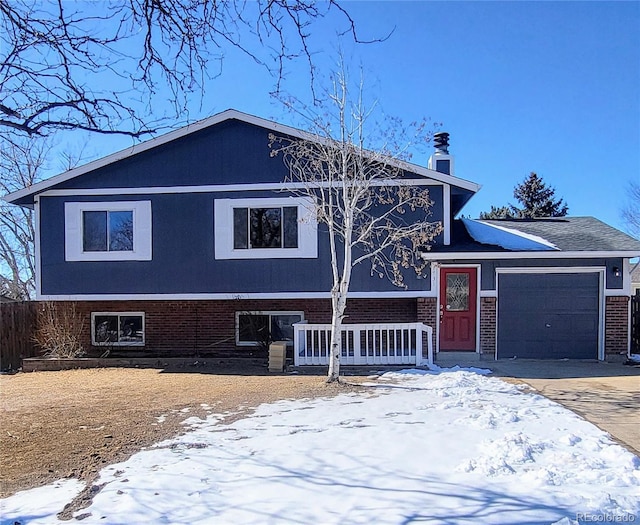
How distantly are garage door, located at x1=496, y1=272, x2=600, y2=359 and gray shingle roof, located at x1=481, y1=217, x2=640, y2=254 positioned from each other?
0.68m

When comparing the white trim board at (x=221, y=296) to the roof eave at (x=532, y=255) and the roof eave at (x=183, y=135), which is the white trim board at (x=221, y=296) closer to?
the roof eave at (x=532, y=255)

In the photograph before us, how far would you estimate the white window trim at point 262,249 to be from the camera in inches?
439

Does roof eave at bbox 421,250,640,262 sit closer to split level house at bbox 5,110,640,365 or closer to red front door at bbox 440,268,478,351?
split level house at bbox 5,110,640,365

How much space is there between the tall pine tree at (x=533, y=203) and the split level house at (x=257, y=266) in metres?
18.2

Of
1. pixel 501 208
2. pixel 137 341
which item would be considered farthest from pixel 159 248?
pixel 501 208

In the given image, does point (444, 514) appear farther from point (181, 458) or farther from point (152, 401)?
point (152, 401)

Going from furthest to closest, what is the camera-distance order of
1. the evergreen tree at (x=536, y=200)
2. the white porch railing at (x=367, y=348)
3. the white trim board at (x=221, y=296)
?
1. the evergreen tree at (x=536, y=200)
2. the white trim board at (x=221, y=296)
3. the white porch railing at (x=367, y=348)

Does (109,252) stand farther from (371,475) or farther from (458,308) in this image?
(371,475)

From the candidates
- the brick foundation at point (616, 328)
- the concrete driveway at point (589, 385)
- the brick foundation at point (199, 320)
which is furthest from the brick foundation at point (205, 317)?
the brick foundation at point (616, 328)

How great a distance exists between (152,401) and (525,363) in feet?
25.1

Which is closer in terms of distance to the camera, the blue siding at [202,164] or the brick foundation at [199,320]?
the blue siding at [202,164]

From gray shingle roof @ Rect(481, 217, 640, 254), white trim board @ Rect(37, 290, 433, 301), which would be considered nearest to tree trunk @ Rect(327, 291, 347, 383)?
white trim board @ Rect(37, 290, 433, 301)

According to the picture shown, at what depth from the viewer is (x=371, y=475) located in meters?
3.98

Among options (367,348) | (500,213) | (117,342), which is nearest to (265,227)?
(367,348)
